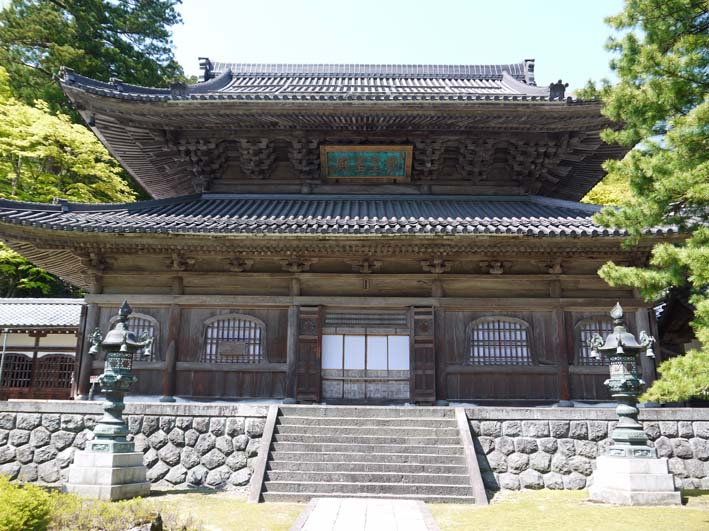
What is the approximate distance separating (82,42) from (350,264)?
2841cm

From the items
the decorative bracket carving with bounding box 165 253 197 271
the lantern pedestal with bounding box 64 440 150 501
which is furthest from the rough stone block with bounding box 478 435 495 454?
the decorative bracket carving with bounding box 165 253 197 271

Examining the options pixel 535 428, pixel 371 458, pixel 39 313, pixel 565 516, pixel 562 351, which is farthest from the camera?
pixel 39 313

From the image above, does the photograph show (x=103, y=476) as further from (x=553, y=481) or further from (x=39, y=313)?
(x=39, y=313)

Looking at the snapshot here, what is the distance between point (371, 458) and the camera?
9.02 m

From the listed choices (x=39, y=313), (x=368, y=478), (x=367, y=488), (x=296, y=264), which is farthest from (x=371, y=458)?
(x=39, y=313)

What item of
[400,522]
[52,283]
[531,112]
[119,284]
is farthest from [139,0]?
[400,522]

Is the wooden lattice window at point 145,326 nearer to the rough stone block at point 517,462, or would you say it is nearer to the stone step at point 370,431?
the stone step at point 370,431

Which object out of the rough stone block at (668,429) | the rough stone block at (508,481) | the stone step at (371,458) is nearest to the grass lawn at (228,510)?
the stone step at (371,458)

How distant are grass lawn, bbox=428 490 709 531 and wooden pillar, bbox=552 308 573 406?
352 centimetres

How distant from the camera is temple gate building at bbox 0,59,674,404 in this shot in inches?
457

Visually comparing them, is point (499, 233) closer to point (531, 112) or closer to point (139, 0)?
point (531, 112)

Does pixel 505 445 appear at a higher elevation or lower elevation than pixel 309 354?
lower

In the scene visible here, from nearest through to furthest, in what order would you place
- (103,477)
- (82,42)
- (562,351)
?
(103,477) < (562,351) < (82,42)

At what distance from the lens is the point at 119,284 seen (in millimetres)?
12867
